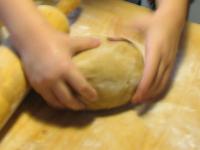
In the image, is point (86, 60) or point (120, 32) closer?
point (86, 60)

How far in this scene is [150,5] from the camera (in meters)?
0.83

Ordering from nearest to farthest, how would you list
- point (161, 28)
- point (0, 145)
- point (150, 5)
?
point (0, 145)
point (161, 28)
point (150, 5)

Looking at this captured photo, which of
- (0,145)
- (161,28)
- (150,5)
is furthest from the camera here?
(150,5)

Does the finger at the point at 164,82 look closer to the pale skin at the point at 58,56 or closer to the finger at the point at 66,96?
the pale skin at the point at 58,56

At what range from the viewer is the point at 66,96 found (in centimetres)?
54

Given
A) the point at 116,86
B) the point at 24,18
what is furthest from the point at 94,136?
the point at 24,18

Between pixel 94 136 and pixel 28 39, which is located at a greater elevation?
pixel 28 39

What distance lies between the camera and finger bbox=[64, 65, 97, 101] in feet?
1.71

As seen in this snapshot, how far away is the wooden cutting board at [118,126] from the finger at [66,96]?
30mm

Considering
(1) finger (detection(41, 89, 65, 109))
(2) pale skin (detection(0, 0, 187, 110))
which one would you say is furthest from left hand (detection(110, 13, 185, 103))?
(1) finger (detection(41, 89, 65, 109))

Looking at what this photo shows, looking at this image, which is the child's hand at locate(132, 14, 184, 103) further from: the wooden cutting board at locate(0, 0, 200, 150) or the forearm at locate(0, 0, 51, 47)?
the forearm at locate(0, 0, 51, 47)

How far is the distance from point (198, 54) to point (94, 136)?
0.26 m

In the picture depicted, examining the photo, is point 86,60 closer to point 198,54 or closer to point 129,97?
point 129,97

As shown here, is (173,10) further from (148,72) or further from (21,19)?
(21,19)
